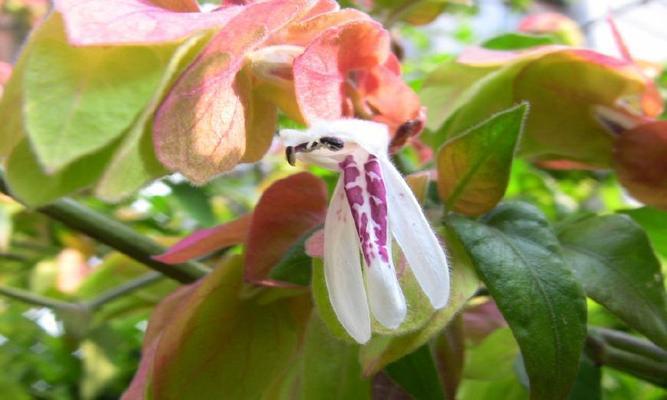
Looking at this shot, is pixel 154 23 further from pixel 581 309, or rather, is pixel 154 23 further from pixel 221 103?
pixel 581 309

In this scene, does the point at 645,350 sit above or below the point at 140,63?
below

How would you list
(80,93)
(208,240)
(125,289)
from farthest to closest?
(125,289)
(208,240)
(80,93)

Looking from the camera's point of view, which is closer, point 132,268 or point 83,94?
point 83,94

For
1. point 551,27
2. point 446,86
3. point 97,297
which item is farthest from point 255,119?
point 551,27

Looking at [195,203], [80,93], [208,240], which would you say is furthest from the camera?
[195,203]

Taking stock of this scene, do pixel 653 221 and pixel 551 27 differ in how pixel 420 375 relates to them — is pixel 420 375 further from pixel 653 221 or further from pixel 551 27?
pixel 551 27

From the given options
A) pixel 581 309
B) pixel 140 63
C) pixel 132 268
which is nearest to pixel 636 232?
pixel 581 309

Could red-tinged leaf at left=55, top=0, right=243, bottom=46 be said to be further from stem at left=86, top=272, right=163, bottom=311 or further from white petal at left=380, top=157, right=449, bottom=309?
stem at left=86, top=272, right=163, bottom=311
